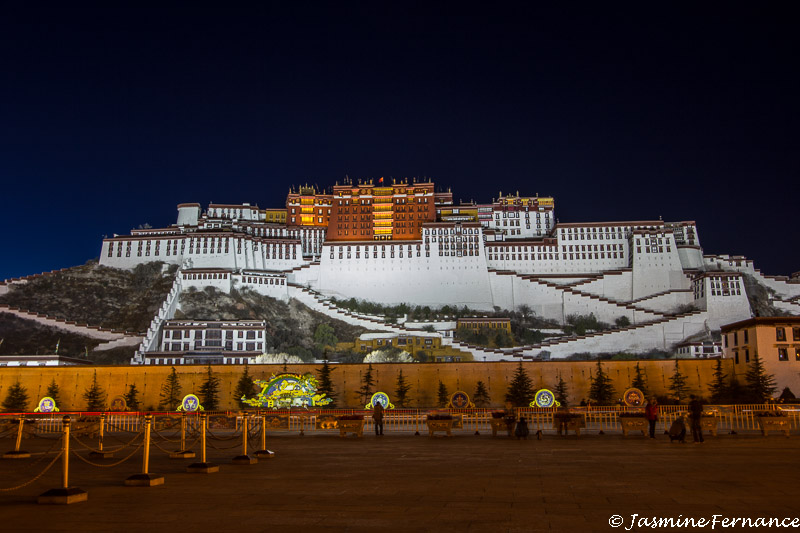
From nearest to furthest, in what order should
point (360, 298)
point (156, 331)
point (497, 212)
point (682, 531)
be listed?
point (682, 531)
point (156, 331)
point (360, 298)
point (497, 212)

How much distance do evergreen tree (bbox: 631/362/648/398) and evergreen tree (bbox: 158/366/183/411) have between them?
29714 mm

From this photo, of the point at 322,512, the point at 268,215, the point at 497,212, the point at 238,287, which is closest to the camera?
the point at 322,512

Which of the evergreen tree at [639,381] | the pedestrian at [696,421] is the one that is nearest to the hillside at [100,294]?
the evergreen tree at [639,381]

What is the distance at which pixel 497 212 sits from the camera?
104000 millimetres

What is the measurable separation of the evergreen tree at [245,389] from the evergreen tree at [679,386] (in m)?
26.6

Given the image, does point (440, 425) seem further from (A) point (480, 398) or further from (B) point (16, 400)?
(B) point (16, 400)

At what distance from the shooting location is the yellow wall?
42.1 meters

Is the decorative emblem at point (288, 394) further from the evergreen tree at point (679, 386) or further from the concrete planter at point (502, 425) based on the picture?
the evergreen tree at point (679, 386)

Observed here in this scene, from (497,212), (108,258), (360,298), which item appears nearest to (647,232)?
(497,212)

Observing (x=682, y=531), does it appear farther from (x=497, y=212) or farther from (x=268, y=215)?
(x=268, y=215)

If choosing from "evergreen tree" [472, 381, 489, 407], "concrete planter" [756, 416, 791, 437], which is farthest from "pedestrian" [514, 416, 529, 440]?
"evergreen tree" [472, 381, 489, 407]

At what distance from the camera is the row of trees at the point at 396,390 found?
40.0 m

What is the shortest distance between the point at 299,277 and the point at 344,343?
21.4 metres

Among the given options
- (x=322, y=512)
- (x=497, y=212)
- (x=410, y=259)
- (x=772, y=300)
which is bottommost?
(x=322, y=512)
